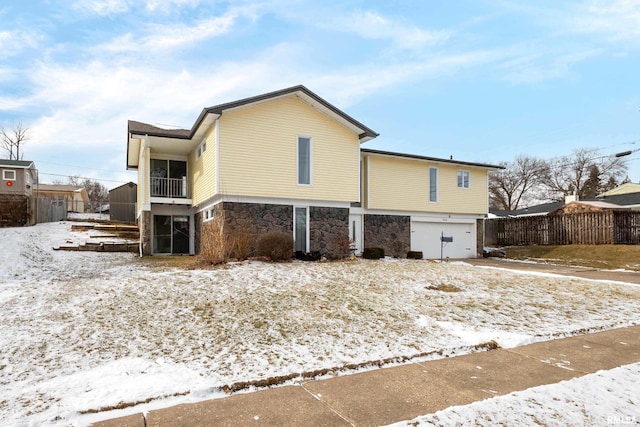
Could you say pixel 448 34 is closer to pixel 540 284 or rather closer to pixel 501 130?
pixel 540 284

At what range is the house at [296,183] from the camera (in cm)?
1441

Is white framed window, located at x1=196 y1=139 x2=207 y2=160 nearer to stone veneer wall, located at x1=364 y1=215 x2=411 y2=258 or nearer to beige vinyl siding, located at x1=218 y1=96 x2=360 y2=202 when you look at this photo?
beige vinyl siding, located at x1=218 y1=96 x2=360 y2=202

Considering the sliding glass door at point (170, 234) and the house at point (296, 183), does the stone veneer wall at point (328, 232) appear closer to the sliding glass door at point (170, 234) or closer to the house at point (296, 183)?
the house at point (296, 183)

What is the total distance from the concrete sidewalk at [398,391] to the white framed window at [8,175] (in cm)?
2857

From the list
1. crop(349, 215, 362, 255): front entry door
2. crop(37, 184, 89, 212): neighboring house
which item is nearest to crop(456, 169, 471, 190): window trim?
crop(349, 215, 362, 255): front entry door

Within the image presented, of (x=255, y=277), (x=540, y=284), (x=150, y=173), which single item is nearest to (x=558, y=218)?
(x=540, y=284)

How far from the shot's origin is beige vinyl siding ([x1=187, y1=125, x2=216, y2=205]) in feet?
47.5

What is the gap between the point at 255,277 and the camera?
9.76m

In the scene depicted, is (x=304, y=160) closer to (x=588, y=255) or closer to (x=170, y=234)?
(x=170, y=234)

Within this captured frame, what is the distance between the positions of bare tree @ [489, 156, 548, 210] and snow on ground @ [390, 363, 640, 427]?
49.1 meters

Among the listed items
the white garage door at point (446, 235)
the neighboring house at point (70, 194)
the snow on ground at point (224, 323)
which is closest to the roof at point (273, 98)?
the snow on ground at point (224, 323)

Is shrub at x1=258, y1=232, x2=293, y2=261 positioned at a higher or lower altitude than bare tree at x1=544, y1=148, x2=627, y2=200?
lower

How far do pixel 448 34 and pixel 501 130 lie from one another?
2221 cm

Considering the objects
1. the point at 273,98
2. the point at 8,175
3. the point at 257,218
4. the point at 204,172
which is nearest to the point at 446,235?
the point at 257,218
